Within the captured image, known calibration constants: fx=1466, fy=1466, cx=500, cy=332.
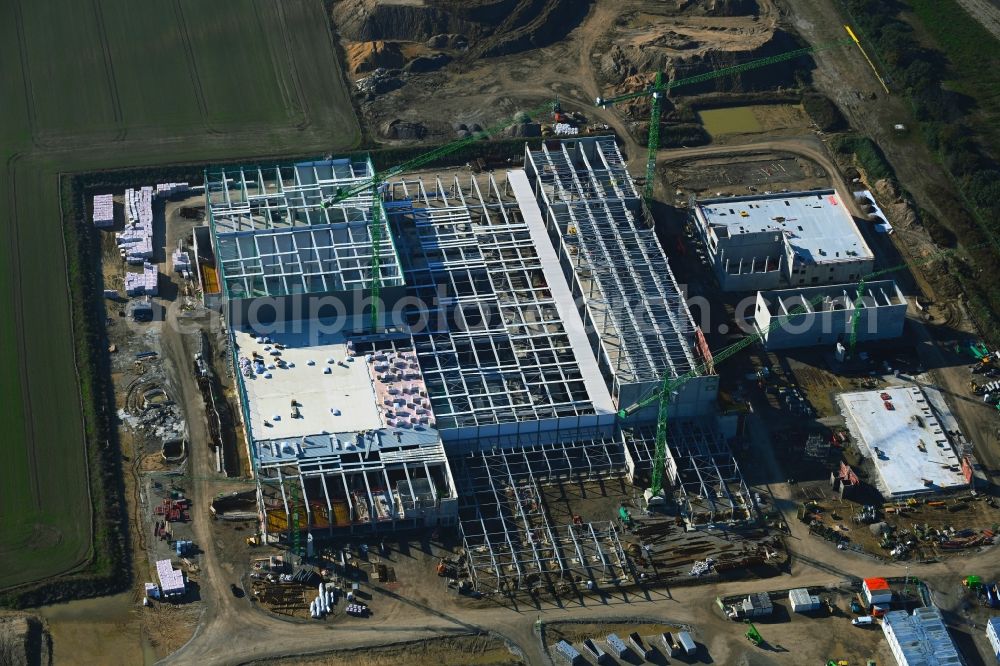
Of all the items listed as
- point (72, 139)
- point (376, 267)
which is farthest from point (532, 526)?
point (72, 139)

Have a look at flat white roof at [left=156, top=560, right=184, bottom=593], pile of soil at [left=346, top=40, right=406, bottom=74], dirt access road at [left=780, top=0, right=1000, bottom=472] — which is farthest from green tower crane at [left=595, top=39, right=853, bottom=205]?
flat white roof at [left=156, top=560, right=184, bottom=593]

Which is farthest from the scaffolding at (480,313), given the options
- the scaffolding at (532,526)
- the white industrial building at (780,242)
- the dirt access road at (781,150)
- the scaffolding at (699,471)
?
the dirt access road at (781,150)

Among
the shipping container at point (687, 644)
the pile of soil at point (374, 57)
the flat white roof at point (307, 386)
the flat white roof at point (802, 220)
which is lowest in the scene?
the shipping container at point (687, 644)

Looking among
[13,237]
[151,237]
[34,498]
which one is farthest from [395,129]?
[34,498]

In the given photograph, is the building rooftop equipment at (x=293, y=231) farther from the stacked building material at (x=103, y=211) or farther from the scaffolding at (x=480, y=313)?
the stacked building material at (x=103, y=211)

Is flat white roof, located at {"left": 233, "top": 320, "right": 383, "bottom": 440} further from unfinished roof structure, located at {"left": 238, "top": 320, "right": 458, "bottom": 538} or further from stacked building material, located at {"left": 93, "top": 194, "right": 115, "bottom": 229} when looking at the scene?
stacked building material, located at {"left": 93, "top": 194, "right": 115, "bottom": 229}

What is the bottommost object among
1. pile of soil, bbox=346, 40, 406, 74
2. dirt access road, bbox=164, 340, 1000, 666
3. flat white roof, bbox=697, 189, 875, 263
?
dirt access road, bbox=164, 340, 1000, 666

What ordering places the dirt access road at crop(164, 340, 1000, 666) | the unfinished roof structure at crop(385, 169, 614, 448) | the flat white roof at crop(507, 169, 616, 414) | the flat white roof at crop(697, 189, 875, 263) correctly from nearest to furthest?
the dirt access road at crop(164, 340, 1000, 666) < the unfinished roof structure at crop(385, 169, 614, 448) < the flat white roof at crop(507, 169, 616, 414) < the flat white roof at crop(697, 189, 875, 263)
